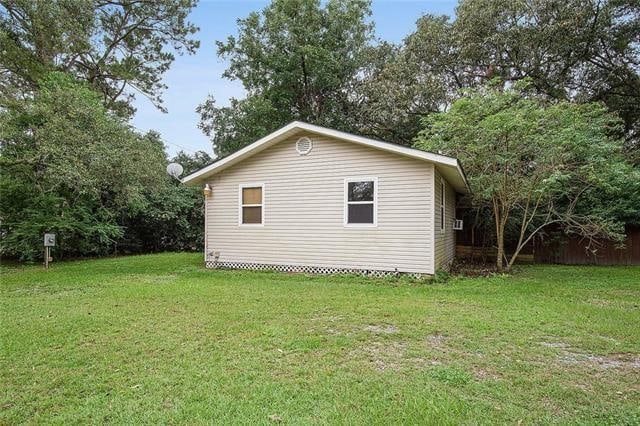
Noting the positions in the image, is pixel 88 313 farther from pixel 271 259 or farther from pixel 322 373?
pixel 271 259

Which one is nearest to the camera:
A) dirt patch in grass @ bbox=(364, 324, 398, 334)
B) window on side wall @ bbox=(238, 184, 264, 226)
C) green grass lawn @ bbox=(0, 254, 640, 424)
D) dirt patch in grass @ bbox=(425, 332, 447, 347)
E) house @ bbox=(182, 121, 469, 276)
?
green grass lawn @ bbox=(0, 254, 640, 424)

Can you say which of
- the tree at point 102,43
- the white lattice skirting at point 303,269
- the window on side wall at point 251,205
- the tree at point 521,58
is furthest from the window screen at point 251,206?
the tree at point 102,43

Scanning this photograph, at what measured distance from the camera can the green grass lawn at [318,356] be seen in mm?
2697

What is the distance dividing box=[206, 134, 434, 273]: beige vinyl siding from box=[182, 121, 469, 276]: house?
2cm

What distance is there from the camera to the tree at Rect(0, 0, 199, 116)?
13781mm

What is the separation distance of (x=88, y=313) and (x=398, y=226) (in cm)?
607

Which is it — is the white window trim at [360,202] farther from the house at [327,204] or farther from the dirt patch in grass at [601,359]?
the dirt patch in grass at [601,359]

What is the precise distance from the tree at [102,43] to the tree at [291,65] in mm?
2981

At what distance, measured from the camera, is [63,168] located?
8891 mm

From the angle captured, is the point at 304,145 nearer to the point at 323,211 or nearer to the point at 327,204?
the point at 327,204

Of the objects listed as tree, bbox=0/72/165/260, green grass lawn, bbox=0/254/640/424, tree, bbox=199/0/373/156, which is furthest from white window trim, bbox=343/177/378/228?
tree, bbox=199/0/373/156

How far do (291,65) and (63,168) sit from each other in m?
13.1

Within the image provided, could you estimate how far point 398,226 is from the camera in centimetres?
866

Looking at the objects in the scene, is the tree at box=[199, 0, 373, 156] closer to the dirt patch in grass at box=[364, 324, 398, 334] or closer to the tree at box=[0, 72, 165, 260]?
the tree at box=[0, 72, 165, 260]
